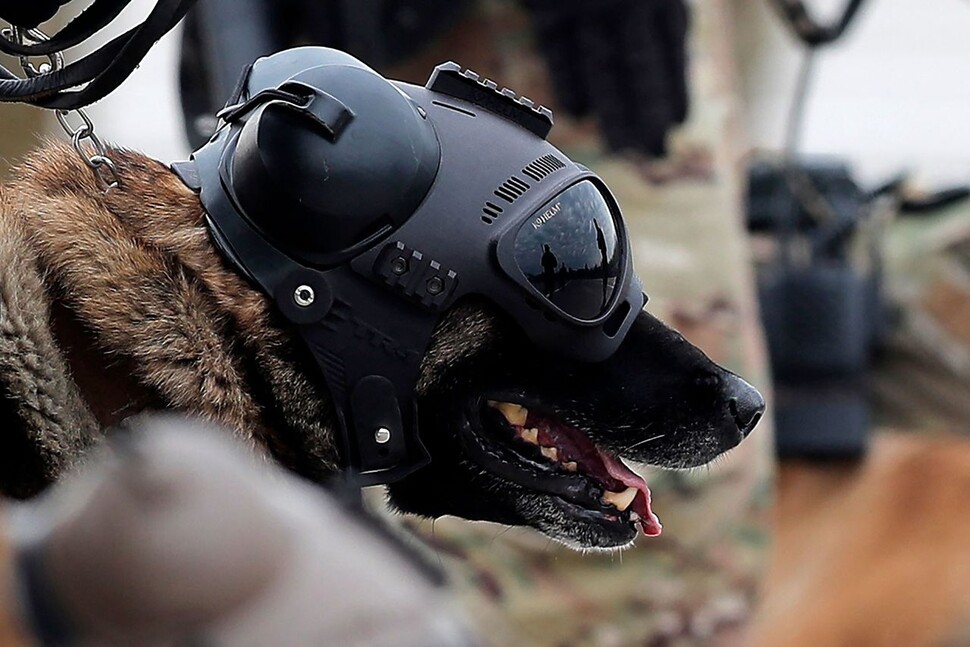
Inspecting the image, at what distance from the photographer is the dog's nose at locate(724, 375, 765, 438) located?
1.93 metres

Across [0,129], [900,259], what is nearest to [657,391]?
[900,259]

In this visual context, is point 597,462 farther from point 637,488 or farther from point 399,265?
point 399,265

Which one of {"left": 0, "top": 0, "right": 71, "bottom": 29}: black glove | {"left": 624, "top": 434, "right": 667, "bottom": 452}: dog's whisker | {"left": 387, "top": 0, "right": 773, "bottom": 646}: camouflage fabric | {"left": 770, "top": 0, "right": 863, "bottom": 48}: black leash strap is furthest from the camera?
{"left": 770, "top": 0, "right": 863, "bottom": 48}: black leash strap

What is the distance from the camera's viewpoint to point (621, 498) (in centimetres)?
195

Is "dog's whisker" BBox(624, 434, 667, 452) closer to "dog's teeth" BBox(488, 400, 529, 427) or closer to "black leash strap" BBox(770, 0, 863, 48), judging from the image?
"dog's teeth" BBox(488, 400, 529, 427)

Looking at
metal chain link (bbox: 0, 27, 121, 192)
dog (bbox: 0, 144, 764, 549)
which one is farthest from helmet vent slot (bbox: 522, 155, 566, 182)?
metal chain link (bbox: 0, 27, 121, 192)

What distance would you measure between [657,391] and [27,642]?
1318 mm

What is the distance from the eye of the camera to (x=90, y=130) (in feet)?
5.63

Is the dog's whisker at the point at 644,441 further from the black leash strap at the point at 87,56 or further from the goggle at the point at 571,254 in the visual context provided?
the black leash strap at the point at 87,56

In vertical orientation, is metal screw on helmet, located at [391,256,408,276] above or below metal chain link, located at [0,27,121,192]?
below

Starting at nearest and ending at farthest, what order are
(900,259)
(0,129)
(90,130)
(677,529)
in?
(90,130) < (677,529) < (900,259) < (0,129)

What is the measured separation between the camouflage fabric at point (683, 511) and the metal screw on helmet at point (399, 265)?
1.58 m

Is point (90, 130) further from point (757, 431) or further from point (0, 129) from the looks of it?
point (0, 129)

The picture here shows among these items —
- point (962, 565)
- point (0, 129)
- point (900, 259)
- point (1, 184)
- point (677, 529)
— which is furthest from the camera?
point (0, 129)
